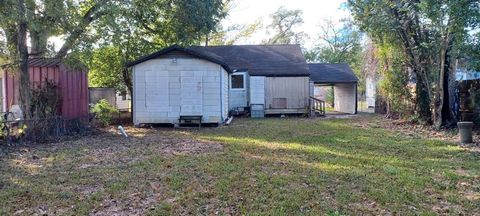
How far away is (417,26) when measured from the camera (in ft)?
40.2

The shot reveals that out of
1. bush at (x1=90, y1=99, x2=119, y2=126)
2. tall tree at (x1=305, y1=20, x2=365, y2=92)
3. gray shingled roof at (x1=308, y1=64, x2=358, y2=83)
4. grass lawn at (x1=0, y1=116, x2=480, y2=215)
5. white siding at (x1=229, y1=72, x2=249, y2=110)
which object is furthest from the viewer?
tall tree at (x1=305, y1=20, x2=365, y2=92)

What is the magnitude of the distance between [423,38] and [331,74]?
39.8ft

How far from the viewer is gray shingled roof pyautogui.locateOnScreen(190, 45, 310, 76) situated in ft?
69.8

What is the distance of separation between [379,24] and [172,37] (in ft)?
29.1

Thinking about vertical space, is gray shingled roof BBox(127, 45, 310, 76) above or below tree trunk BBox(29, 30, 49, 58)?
above

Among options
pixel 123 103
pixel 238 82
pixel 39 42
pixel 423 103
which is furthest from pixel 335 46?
pixel 39 42

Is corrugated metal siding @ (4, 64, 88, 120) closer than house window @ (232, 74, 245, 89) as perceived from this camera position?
Yes

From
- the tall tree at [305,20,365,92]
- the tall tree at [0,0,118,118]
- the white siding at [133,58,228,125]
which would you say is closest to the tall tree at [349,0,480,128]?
the white siding at [133,58,228,125]

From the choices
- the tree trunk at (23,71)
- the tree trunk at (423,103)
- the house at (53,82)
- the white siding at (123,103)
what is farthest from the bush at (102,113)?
the tree trunk at (423,103)

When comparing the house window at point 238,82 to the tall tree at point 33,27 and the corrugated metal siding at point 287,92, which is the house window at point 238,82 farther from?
the tall tree at point 33,27

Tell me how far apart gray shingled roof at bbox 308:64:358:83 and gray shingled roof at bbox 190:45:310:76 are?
6.77 feet

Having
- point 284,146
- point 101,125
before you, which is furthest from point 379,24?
point 101,125

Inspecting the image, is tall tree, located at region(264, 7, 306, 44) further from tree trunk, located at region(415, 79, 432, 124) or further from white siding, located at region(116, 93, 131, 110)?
tree trunk, located at region(415, 79, 432, 124)

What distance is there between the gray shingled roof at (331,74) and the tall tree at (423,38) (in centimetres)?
922
